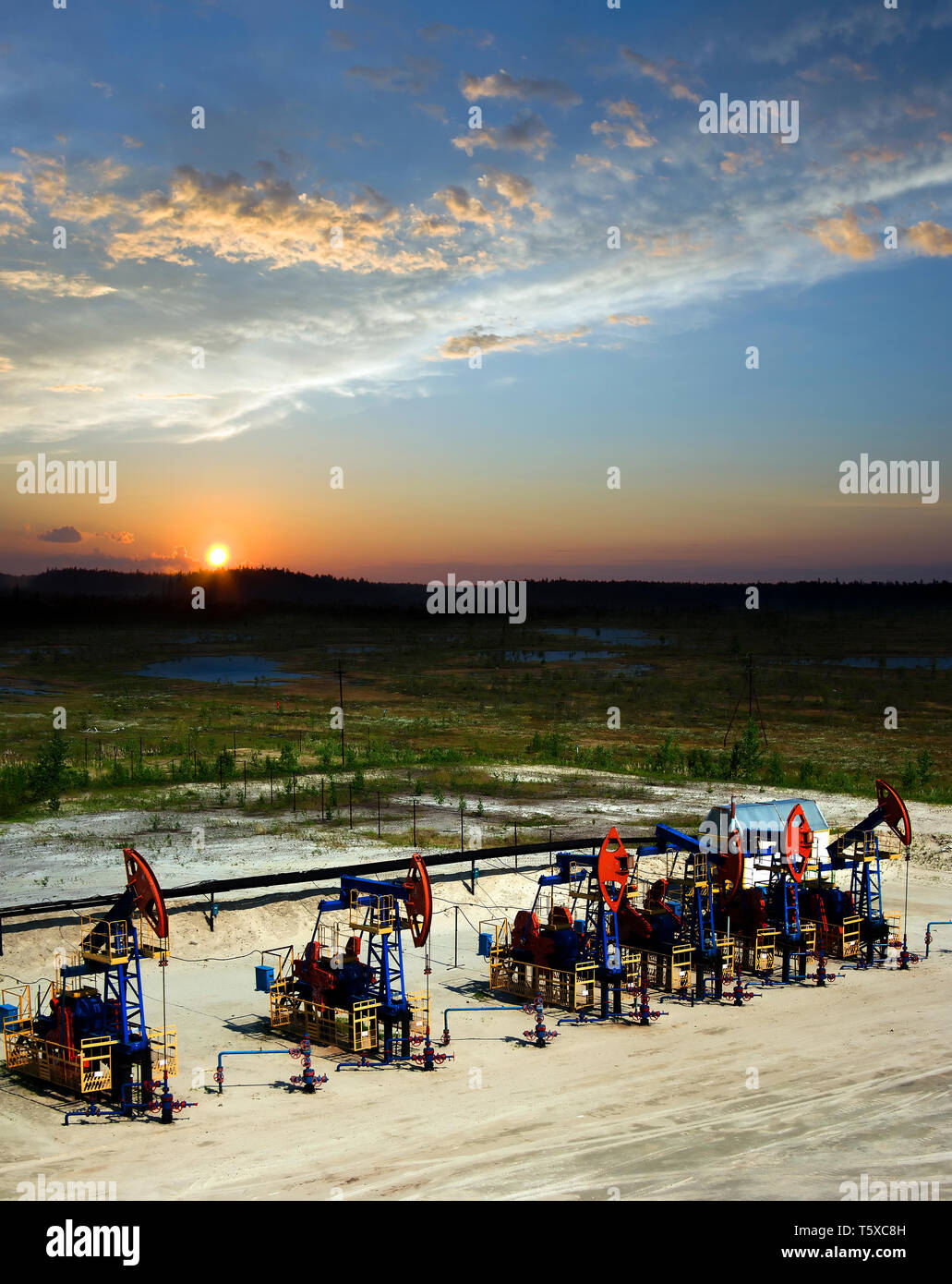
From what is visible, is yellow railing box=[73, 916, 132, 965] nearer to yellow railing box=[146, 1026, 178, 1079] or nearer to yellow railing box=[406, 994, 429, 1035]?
yellow railing box=[146, 1026, 178, 1079]

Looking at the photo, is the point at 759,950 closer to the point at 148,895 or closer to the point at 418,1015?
the point at 418,1015

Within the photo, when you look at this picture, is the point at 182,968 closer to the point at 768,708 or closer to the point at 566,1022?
the point at 566,1022

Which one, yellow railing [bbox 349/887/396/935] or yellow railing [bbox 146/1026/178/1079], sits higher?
yellow railing [bbox 349/887/396/935]

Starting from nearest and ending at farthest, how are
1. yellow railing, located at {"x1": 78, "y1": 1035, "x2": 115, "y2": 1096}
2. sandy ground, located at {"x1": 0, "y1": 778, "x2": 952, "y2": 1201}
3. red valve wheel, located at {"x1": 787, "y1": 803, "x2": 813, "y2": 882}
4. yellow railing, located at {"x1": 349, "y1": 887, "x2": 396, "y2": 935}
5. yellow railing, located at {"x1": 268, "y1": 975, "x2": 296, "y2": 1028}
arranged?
sandy ground, located at {"x1": 0, "y1": 778, "x2": 952, "y2": 1201}, yellow railing, located at {"x1": 78, "y1": 1035, "x2": 115, "y2": 1096}, yellow railing, located at {"x1": 349, "y1": 887, "x2": 396, "y2": 935}, yellow railing, located at {"x1": 268, "y1": 975, "x2": 296, "y2": 1028}, red valve wheel, located at {"x1": 787, "y1": 803, "x2": 813, "y2": 882}

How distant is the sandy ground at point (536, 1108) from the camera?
71.6 feet

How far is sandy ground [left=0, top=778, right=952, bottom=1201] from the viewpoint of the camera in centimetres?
2183

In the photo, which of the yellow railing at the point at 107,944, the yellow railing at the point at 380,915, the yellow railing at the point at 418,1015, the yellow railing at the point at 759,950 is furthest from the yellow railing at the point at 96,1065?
the yellow railing at the point at 759,950

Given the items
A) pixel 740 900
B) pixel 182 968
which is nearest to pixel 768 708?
pixel 740 900

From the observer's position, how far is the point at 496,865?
46.8 meters

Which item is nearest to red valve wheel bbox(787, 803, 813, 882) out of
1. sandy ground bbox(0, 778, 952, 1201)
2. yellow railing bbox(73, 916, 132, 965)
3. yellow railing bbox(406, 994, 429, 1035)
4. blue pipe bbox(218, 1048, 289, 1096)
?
sandy ground bbox(0, 778, 952, 1201)

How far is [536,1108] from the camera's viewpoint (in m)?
25.5

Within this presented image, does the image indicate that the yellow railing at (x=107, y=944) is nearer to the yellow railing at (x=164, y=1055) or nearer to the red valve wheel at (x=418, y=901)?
the yellow railing at (x=164, y=1055)

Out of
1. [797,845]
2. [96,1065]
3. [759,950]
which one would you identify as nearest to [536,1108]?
[96,1065]
